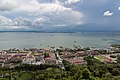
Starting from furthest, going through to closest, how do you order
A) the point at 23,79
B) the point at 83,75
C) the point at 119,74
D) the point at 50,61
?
the point at 50,61 < the point at 119,74 < the point at 23,79 < the point at 83,75

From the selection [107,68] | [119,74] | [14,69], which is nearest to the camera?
[119,74]

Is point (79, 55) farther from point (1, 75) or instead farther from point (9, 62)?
point (1, 75)

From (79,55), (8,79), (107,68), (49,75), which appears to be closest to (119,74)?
(107,68)

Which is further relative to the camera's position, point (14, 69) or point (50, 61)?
point (50, 61)

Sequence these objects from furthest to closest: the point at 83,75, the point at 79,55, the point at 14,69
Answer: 1. the point at 79,55
2. the point at 14,69
3. the point at 83,75

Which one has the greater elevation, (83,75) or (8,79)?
(83,75)

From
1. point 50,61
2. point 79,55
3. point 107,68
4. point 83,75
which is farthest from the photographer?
point 79,55

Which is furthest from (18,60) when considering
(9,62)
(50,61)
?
(50,61)

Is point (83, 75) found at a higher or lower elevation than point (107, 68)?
higher

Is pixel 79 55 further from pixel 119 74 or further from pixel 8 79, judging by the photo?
pixel 8 79
